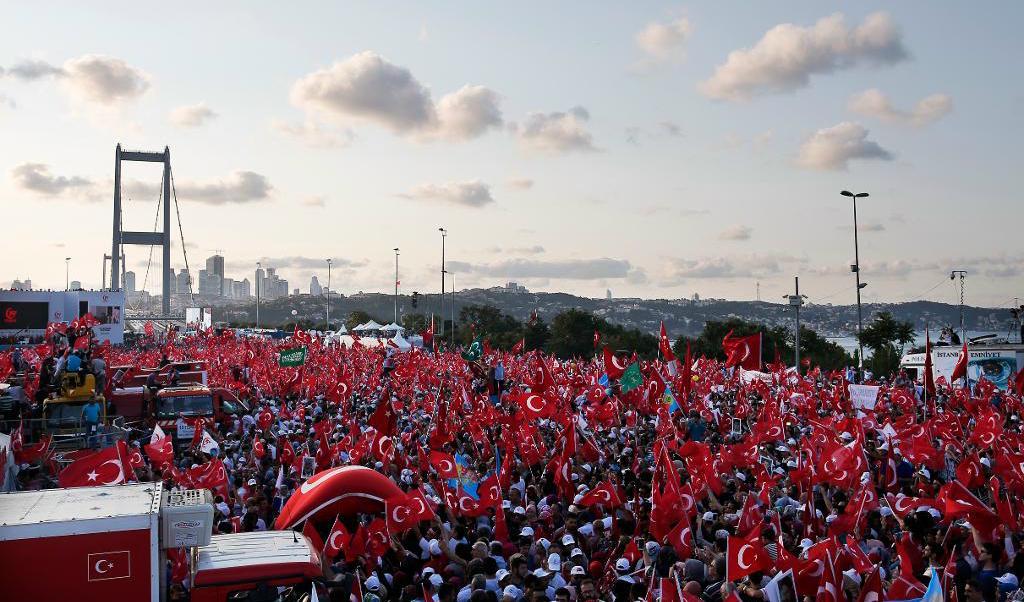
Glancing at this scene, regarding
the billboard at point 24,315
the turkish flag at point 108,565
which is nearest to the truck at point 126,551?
the turkish flag at point 108,565

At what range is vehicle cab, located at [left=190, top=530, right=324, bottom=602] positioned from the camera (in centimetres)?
653

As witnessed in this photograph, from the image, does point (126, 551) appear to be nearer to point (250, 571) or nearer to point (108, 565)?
point (108, 565)

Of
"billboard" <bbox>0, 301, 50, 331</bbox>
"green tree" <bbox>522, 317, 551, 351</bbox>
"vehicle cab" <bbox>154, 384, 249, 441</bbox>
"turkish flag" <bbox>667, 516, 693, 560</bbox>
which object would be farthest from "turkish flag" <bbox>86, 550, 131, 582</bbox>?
"billboard" <bbox>0, 301, 50, 331</bbox>

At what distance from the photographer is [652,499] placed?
976 cm

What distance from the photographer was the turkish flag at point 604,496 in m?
10.2

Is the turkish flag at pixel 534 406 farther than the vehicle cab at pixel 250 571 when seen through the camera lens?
Yes

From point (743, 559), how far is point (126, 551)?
4.72 metres

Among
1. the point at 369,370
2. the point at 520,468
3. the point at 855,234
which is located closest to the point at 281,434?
the point at 520,468

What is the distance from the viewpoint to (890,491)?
11945 mm

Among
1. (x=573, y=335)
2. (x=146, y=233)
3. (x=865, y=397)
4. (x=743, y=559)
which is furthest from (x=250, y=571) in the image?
(x=146, y=233)

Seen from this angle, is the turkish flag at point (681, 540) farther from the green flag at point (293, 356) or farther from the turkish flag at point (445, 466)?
the green flag at point (293, 356)

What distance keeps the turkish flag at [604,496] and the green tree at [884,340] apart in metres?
45.3

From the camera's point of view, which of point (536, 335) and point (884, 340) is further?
point (536, 335)

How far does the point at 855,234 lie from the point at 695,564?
37.9 metres
